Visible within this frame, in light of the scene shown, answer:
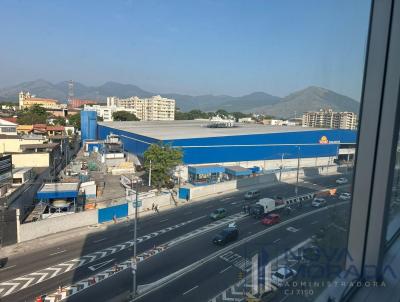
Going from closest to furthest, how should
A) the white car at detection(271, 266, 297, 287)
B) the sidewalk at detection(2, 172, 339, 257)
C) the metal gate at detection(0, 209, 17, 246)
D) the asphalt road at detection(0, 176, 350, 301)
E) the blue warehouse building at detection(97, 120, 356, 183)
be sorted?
the white car at detection(271, 266, 297, 287) → the asphalt road at detection(0, 176, 350, 301) → the sidewalk at detection(2, 172, 339, 257) → the metal gate at detection(0, 209, 17, 246) → the blue warehouse building at detection(97, 120, 356, 183)

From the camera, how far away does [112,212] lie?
12219 mm

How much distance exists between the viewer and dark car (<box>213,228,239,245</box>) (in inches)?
363

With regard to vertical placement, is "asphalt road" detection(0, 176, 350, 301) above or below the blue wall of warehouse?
below

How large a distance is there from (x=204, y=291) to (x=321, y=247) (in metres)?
5.79

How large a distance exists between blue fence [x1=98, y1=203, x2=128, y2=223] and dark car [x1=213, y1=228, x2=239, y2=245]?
4.76m

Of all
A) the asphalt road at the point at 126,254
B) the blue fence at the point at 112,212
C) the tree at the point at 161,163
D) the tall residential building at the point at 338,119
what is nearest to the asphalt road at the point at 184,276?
the asphalt road at the point at 126,254

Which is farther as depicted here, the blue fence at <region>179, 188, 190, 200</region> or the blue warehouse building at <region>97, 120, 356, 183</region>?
the blue warehouse building at <region>97, 120, 356, 183</region>

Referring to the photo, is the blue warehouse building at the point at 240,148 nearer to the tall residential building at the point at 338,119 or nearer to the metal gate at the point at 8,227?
the metal gate at the point at 8,227

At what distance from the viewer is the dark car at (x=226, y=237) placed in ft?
30.2

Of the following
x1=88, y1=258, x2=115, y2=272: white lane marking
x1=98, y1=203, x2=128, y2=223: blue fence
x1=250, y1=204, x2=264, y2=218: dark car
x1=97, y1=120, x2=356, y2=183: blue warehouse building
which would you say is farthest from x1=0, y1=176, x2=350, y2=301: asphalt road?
x1=97, y1=120, x2=356, y2=183: blue warehouse building

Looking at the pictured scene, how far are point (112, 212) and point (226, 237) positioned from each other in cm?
508

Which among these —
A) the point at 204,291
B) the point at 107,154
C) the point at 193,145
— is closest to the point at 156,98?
the point at 107,154

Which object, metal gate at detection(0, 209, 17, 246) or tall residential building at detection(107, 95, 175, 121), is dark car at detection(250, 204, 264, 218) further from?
tall residential building at detection(107, 95, 175, 121)

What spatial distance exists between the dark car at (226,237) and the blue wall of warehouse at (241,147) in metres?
9.99
